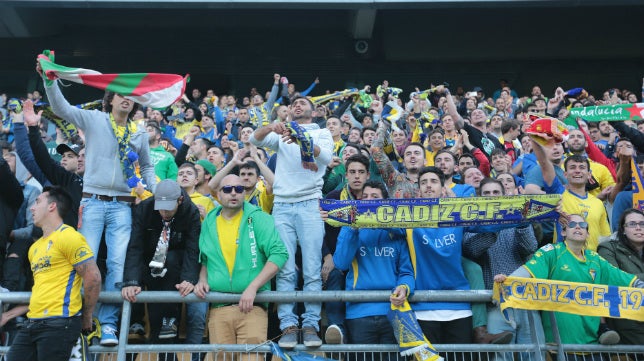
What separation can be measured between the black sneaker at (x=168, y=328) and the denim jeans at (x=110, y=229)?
507 millimetres

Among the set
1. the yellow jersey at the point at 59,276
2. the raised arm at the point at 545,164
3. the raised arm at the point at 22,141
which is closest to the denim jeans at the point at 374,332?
the yellow jersey at the point at 59,276

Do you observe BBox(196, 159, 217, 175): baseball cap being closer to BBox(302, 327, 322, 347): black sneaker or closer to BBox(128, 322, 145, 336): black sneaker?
BBox(128, 322, 145, 336): black sneaker

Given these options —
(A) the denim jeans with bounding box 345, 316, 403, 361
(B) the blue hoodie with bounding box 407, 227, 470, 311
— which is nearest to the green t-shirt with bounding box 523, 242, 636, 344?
(B) the blue hoodie with bounding box 407, 227, 470, 311

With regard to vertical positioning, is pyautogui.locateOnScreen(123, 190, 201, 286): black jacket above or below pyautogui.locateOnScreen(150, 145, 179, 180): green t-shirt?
below

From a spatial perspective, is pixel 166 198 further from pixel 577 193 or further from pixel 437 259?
pixel 577 193

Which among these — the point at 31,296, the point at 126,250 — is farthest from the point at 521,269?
the point at 31,296

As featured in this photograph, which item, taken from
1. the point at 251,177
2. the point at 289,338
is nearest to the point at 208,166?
the point at 251,177

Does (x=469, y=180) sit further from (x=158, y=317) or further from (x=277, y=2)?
(x=277, y=2)

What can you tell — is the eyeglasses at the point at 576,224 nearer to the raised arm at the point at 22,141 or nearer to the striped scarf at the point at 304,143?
the striped scarf at the point at 304,143

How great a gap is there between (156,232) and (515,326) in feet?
10.6

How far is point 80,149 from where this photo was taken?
24.5ft

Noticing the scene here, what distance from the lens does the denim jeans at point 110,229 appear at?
586 cm

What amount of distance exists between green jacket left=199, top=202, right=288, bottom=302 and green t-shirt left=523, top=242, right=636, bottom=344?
2.17 metres

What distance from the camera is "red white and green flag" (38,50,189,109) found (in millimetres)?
6090
